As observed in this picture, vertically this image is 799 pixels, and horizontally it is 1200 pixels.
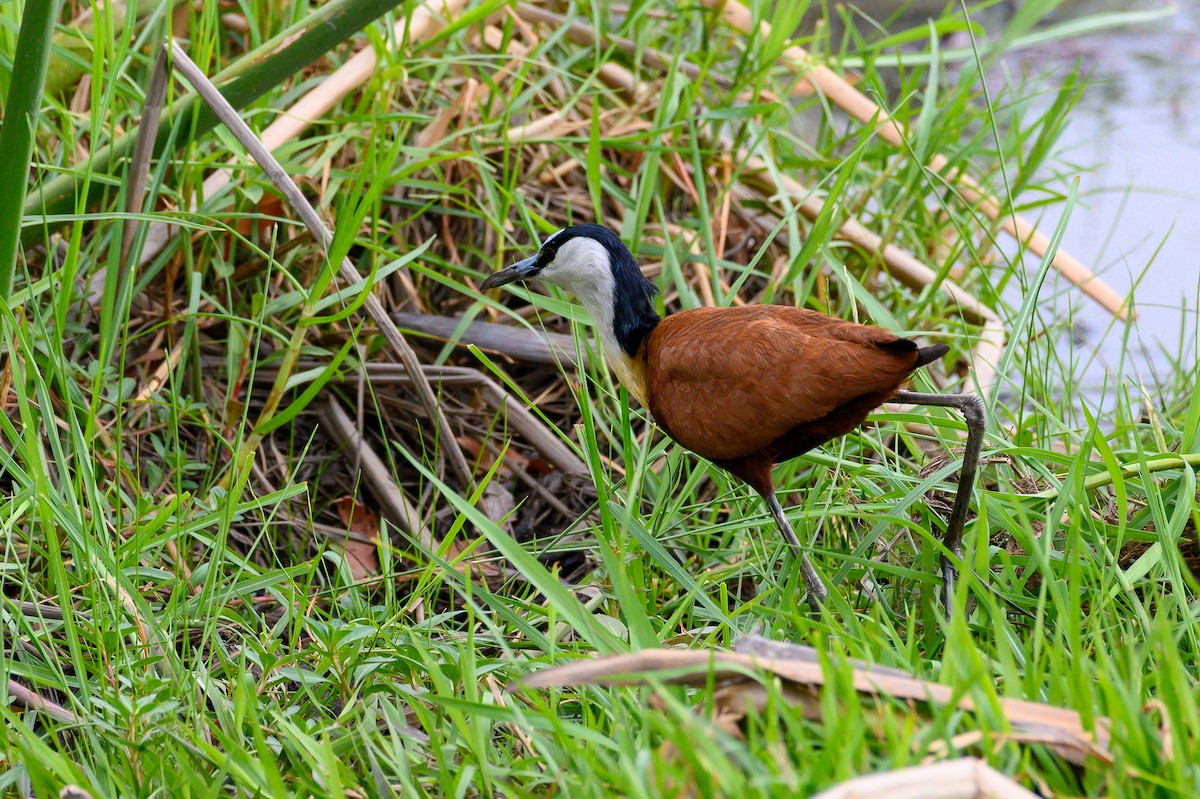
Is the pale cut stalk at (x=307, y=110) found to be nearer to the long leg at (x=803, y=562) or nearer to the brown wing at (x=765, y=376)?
the brown wing at (x=765, y=376)

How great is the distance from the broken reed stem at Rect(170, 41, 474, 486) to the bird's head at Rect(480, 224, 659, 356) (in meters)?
0.26

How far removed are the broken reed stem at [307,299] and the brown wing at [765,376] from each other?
62 cm

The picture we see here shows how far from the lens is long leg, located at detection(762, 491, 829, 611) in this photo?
226 centimetres

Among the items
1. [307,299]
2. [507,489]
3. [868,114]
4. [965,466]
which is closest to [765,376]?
[965,466]

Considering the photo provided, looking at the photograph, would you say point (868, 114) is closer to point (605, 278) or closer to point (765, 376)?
point (605, 278)

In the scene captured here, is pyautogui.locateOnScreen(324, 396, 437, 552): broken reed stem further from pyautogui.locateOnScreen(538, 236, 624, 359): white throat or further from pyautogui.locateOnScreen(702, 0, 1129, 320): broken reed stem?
pyautogui.locateOnScreen(702, 0, 1129, 320): broken reed stem

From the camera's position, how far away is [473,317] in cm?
333

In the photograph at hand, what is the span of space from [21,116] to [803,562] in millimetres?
1666

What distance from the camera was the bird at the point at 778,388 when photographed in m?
2.18

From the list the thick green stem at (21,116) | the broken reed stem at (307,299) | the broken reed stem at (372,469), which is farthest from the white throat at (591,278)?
the thick green stem at (21,116)

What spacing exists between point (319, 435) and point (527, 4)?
1.64 meters

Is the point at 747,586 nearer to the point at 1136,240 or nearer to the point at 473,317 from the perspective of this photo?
the point at 473,317

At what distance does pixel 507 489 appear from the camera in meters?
3.36

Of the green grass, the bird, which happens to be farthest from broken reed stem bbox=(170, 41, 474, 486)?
the bird
